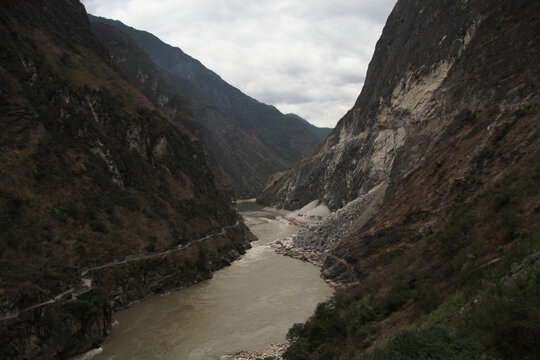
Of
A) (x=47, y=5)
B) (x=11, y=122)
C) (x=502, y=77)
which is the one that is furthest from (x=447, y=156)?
(x=47, y=5)

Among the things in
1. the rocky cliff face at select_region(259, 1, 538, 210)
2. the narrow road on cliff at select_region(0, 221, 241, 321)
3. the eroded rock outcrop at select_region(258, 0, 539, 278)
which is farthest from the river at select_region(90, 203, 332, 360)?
the rocky cliff face at select_region(259, 1, 538, 210)

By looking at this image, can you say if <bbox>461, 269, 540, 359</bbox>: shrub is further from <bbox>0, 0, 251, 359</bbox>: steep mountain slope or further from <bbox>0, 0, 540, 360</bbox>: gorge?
<bbox>0, 0, 251, 359</bbox>: steep mountain slope

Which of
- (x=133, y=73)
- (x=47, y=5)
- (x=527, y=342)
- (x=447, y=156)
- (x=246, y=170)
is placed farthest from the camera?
(x=246, y=170)

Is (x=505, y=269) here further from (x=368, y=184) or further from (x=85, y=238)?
(x=368, y=184)

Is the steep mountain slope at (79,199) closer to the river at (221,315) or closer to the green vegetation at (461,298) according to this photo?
the river at (221,315)

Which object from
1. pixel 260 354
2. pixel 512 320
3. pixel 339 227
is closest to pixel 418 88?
pixel 339 227
